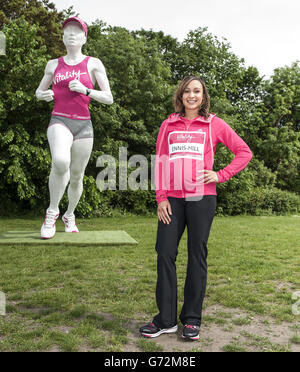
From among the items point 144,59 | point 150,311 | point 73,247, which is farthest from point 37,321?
point 144,59

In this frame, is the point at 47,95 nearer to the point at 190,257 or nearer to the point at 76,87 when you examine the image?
the point at 76,87

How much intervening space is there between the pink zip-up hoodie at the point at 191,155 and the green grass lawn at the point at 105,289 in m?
1.21

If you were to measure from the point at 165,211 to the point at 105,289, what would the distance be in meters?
1.91

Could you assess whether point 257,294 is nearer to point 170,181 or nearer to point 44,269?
point 170,181

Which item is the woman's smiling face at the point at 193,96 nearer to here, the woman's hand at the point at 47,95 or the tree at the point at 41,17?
the woman's hand at the point at 47,95

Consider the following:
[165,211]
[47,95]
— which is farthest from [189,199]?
[47,95]

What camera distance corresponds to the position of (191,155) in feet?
11.6

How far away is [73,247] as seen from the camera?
24.9 ft

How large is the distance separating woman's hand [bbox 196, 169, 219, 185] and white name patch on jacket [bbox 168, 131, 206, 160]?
0.42ft

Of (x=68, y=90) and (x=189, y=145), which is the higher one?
(x=68, y=90)

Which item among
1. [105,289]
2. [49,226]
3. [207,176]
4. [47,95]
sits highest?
[47,95]

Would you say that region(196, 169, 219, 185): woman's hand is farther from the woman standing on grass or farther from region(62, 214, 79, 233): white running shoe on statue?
region(62, 214, 79, 233): white running shoe on statue
